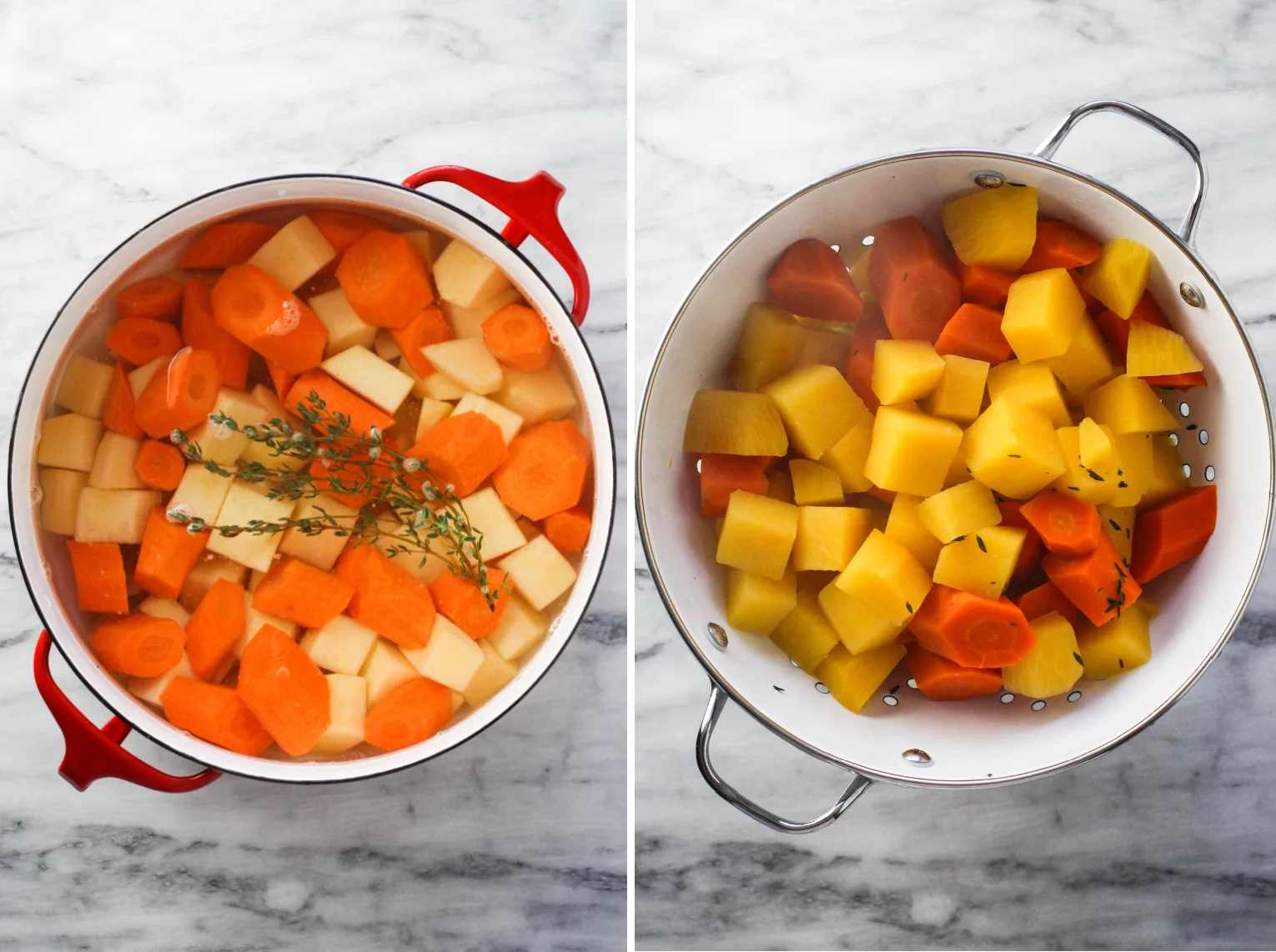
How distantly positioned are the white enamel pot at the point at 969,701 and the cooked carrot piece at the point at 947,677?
24 millimetres

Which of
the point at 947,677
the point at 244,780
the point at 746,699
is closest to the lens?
the point at 746,699

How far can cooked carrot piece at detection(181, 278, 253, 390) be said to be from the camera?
3.47ft

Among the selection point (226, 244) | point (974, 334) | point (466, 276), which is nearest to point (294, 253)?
point (226, 244)

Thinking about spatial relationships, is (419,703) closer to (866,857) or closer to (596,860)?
(596,860)

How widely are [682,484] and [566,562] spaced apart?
0.16m

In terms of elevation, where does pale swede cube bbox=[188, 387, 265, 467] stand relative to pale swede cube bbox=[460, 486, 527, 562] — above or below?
above

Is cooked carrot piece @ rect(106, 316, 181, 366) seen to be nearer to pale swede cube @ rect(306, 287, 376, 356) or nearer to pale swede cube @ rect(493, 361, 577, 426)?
pale swede cube @ rect(306, 287, 376, 356)

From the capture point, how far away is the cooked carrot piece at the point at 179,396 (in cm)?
104

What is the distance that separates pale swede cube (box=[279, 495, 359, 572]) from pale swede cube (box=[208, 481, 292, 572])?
1cm

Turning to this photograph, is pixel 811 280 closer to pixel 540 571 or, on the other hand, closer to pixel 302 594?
pixel 540 571

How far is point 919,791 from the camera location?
46.5 inches

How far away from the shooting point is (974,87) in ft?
3.91

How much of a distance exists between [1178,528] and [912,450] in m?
0.32

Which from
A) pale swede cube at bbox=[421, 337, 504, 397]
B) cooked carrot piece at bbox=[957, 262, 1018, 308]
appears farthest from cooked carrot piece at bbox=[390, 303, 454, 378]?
cooked carrot piece at bbox=[957, 262, 1018, 308]
